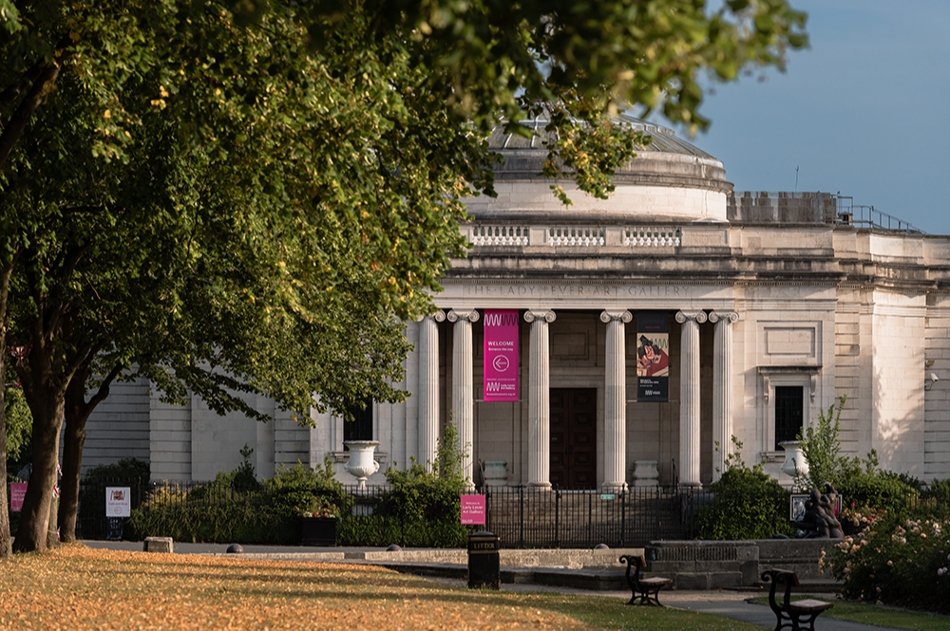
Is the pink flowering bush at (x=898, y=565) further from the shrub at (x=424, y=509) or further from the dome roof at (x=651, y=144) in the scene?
the dome roof at (x=651, y=144)

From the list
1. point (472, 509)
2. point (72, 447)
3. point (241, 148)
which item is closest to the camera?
point (241, 148)

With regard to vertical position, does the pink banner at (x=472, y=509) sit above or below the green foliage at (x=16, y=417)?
below

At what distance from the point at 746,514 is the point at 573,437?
11.5 m

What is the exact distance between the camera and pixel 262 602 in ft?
56.6

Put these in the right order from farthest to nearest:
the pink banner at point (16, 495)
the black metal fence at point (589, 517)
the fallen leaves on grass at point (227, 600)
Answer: the black metal fence at point (589, 517) → the pink banner at point (16, 495) → the fallen leaves on grass at point (227, 600)

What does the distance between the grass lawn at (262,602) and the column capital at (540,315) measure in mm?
23171

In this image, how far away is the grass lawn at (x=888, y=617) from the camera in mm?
20016

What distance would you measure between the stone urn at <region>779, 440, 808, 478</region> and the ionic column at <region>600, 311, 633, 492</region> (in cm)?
571

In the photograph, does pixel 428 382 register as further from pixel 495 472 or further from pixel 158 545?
pixel 158 545

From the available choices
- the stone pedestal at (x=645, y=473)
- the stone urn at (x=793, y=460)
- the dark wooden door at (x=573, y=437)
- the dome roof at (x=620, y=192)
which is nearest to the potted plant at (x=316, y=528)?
the dark wooden door at (x=573, y=437)

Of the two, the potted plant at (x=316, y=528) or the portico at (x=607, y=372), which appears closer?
the potted plant at (x=316, y=528)

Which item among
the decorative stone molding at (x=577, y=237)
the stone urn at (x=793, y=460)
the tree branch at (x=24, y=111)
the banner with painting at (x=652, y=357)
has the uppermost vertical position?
the decorative stone molding at (x=577, y=237)

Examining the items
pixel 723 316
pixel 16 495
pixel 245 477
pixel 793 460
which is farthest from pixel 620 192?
pixel 16 495

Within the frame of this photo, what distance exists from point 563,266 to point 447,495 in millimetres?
9908
